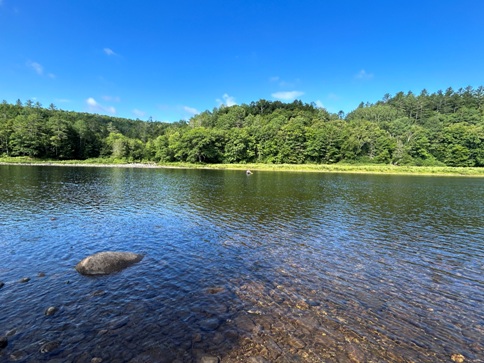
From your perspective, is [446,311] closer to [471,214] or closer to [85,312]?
[85,312]

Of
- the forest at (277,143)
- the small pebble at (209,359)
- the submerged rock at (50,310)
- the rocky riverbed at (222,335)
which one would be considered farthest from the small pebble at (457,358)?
the forest at (277,143)

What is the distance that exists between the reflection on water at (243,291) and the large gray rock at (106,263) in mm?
557

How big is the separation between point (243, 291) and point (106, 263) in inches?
265

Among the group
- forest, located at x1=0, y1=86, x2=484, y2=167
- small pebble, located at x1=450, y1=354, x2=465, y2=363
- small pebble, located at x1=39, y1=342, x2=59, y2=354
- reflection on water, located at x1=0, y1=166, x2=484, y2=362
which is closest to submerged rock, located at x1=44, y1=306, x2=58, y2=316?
reflection on water, located at x1=0, y1=166, x2=484, y2=362

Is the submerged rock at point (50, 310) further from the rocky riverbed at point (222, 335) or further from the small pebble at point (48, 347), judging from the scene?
the small pebble at point (48, 347)

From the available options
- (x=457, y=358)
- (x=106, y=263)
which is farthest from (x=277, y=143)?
(x=457, y=358)

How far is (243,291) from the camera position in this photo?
10.3 metres

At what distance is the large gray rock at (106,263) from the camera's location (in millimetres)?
11648

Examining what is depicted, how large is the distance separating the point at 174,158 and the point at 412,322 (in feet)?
401

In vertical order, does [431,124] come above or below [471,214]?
above

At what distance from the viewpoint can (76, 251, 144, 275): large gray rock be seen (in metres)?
11.6

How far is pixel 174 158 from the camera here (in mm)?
123688

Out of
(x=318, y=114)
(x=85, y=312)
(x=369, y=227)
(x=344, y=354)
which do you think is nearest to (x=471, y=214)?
(x=369, y=227)

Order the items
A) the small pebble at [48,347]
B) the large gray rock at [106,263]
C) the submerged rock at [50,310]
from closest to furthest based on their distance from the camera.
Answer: the small pebble at [48,347]
the submerged rock at [50,310]
the large gray rock at [106,263]
